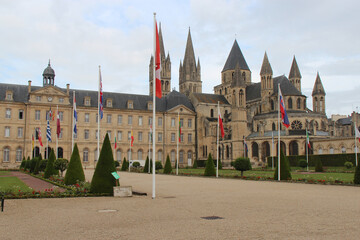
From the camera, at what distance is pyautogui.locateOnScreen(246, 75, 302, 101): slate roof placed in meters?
66.5

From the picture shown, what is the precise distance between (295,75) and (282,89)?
27.1 feet

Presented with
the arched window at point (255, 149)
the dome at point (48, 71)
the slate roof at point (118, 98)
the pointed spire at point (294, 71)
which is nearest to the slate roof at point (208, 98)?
the slate roof at point (118, 98)

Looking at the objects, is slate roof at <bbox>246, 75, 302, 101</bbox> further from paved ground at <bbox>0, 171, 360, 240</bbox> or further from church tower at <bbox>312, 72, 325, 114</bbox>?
paved ground at <bbox>0, 171, 360, 240</bbox>

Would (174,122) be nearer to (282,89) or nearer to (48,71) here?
(282,89)

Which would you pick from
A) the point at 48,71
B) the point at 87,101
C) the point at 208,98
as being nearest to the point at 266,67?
the point at 208,98

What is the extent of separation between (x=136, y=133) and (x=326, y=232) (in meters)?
56.6

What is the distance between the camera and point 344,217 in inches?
378

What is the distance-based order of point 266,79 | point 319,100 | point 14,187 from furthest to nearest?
point 319,100, point 266,79, point 14,187

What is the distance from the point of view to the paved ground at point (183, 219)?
7.68 meters

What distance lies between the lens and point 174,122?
66250 millimetres

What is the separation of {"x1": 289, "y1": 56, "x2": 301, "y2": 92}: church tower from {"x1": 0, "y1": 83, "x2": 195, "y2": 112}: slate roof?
20368 mm

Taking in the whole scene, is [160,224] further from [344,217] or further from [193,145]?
[193,145]

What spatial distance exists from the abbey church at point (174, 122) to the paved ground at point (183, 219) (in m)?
37.7

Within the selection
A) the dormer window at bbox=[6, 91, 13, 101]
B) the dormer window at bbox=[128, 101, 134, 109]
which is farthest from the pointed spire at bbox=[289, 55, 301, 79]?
the dormer window at bbox=[6, 91, 13, 101]
